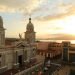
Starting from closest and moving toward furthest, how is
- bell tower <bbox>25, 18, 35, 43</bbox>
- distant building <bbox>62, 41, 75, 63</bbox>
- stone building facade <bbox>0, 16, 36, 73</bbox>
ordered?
stone building facade <bbox>0, 16, 36, 73</bbox> → bell tower <bbox>25, 18, 35, 43</bbox> → distant building <bbox>62, 41, 75, 63</bbox>

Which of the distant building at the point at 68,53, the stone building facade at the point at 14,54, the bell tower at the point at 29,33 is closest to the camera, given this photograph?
the stone building facade at the point at 14,54

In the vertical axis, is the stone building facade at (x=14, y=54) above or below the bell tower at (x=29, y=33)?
below

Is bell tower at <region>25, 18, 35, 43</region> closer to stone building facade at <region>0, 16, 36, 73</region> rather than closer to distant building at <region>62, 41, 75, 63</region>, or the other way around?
stone building facade at <region>0, 16, 36, 73</region>

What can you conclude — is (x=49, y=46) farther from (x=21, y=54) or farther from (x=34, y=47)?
A: (x=21, y=54)

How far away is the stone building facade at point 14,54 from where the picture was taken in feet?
107

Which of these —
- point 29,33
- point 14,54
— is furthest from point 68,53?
point 14,54

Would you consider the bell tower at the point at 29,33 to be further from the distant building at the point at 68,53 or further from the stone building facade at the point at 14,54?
the distant building at the point at 68,53

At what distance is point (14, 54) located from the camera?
119ft

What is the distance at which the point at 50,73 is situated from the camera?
3562 centimetres

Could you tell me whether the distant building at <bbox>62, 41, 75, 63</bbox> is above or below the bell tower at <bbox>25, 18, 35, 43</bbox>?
below

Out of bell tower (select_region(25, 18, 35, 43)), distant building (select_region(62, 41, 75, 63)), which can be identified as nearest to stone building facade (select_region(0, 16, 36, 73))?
bell tower (select_region(25, 18, 35, 43))

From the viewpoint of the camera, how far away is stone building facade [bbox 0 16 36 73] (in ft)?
107

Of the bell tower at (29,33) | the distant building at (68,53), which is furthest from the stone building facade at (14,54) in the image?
the distant building at (68,53)

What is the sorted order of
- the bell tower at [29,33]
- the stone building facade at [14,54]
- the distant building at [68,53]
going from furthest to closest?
1. the distant building at [68,53]
2. the bell tower at [29,33]
3. the stone building facade at [14,54]
